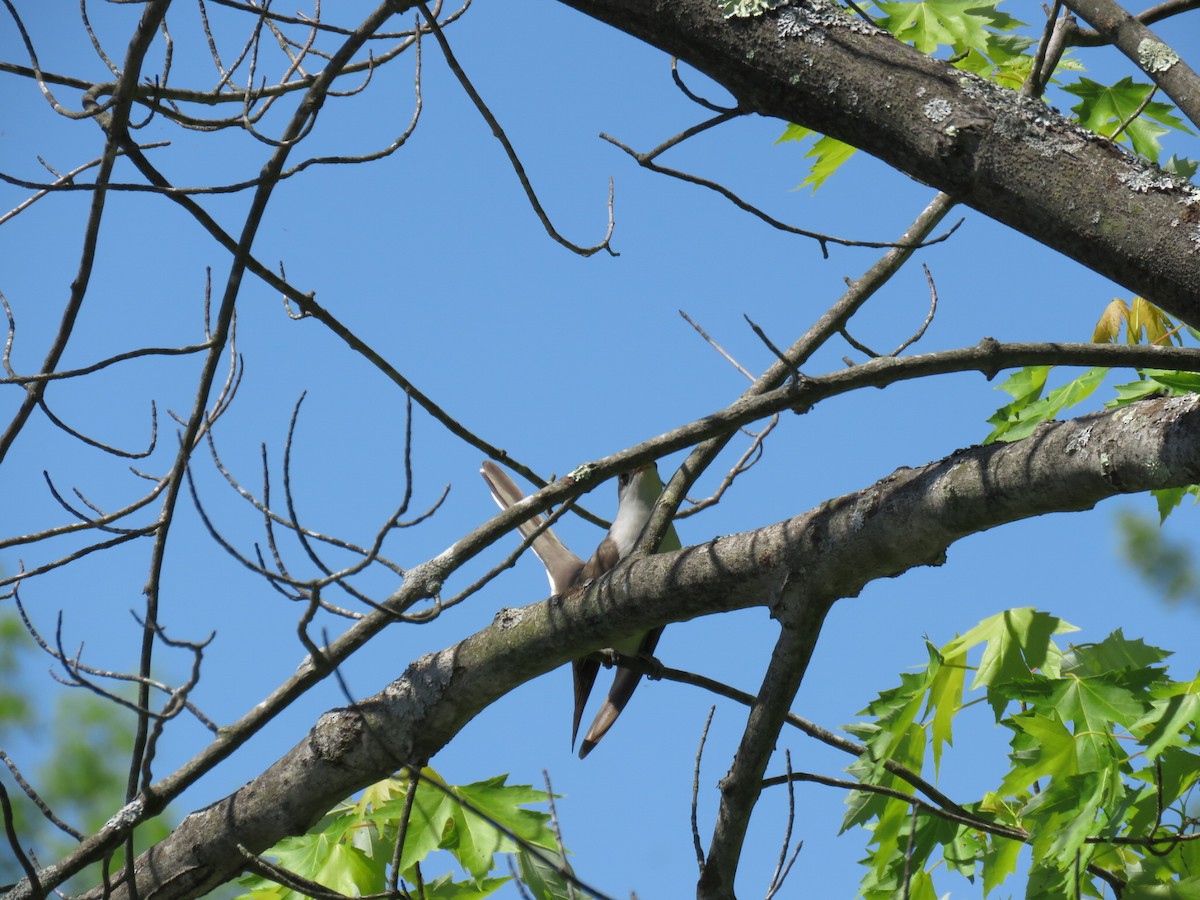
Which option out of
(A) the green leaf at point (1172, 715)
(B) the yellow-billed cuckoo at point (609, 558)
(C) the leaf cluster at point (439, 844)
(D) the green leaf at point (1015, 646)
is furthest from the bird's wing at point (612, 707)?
(A) the green leaf at point (1172, 715)

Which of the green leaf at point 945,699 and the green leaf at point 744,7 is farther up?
the green leaf at point 744,7

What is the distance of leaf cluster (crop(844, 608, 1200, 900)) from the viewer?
2156 millimetres

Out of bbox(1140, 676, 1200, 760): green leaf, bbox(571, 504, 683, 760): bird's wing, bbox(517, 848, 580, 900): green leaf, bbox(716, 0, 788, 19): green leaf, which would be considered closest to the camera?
bbox(716, 0, 788, 19): green leaf

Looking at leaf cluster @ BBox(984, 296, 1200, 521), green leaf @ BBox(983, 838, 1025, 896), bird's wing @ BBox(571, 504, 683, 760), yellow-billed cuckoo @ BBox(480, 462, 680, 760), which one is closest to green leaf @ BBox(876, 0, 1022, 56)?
leaf cluster @ BBox(984, 296, 1200, 521)

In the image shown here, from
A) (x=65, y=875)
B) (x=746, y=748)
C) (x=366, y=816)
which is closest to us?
(x=746, y=748)

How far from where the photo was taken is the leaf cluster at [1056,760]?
2.16 m

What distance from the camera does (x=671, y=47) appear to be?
1540 mm

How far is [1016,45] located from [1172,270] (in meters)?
2.10

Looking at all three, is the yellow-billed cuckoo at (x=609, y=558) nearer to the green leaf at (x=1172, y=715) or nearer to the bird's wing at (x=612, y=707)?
the bird's wing at (x=612, y=707)

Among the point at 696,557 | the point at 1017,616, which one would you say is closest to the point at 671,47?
the point at 696,557

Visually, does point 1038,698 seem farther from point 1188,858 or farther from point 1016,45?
point 1016,45

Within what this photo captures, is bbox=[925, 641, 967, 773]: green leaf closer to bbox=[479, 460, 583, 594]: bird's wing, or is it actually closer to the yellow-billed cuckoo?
the yellow-billed cuckoo

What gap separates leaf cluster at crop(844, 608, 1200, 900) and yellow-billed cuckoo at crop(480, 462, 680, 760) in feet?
1.99

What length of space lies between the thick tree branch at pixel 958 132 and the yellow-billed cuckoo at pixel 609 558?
142 cm
